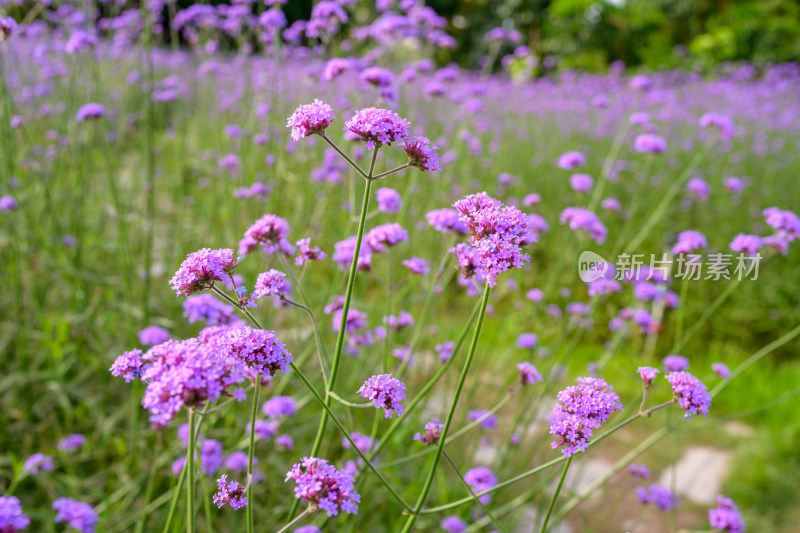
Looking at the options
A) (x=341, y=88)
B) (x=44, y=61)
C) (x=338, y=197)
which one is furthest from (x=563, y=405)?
(x=341, y=88)

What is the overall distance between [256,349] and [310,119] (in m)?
0.41

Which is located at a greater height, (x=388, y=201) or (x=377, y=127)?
(x=377, y=127)

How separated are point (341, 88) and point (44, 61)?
10.3 ft

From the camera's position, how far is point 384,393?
102cm

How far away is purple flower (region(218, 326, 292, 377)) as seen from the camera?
3.00 ft

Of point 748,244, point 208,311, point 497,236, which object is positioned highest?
point 497,236

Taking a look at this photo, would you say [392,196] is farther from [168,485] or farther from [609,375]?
[609,375]

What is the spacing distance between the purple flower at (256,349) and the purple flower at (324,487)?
0.16m

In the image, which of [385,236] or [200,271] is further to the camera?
[385,236]

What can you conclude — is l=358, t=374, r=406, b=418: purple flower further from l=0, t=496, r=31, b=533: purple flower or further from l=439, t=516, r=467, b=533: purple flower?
l=439, t=516, r=467, b=533: purple flower

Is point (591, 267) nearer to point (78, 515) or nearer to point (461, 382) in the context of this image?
point (461, 382)

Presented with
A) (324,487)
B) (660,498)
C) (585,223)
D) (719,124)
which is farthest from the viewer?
(719,124)

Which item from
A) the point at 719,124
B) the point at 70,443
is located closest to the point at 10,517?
the point at 70,443

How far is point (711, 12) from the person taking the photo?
15750 millimetres
